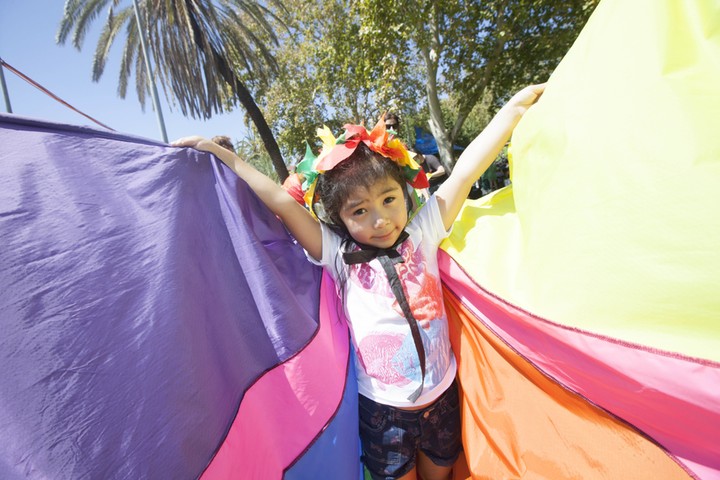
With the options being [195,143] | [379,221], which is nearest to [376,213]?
[379,221]

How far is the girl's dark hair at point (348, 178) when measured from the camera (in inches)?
55.4

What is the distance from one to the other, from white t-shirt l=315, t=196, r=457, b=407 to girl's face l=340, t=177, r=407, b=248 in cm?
9

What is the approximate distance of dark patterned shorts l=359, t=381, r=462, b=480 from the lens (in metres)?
1.41

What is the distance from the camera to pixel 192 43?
749 centimetres

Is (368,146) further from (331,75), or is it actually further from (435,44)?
(331,75)

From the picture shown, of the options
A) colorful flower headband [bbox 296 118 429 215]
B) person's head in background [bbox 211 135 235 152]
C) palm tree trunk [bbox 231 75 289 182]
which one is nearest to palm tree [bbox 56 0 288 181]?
palm tree trunk [bbox 231 75 289 182]

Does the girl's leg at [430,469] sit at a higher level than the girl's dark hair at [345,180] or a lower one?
lower

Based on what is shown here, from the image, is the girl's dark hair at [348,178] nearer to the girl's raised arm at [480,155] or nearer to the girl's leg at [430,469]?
the girl's raised arm at [480,155]

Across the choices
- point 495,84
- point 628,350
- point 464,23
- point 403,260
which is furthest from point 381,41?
point 628,350

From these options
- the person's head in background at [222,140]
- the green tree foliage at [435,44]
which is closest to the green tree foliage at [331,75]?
the green tree foliage at [435,44]

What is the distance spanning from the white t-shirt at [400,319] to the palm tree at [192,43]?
7.05 metres

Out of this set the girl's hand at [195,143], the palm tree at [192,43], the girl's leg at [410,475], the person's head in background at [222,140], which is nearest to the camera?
the girl's hand at [195,143]

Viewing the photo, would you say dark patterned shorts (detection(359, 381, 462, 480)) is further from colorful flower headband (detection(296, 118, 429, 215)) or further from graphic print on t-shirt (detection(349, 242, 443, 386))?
colorful flower headband (detection(296, 118, 429, 215))

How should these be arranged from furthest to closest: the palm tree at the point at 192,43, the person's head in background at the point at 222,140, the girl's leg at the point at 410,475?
the palm tree at the point at 192,43, the person's head in background at the point at 222,140, the girl's leg at the point at 410,475
